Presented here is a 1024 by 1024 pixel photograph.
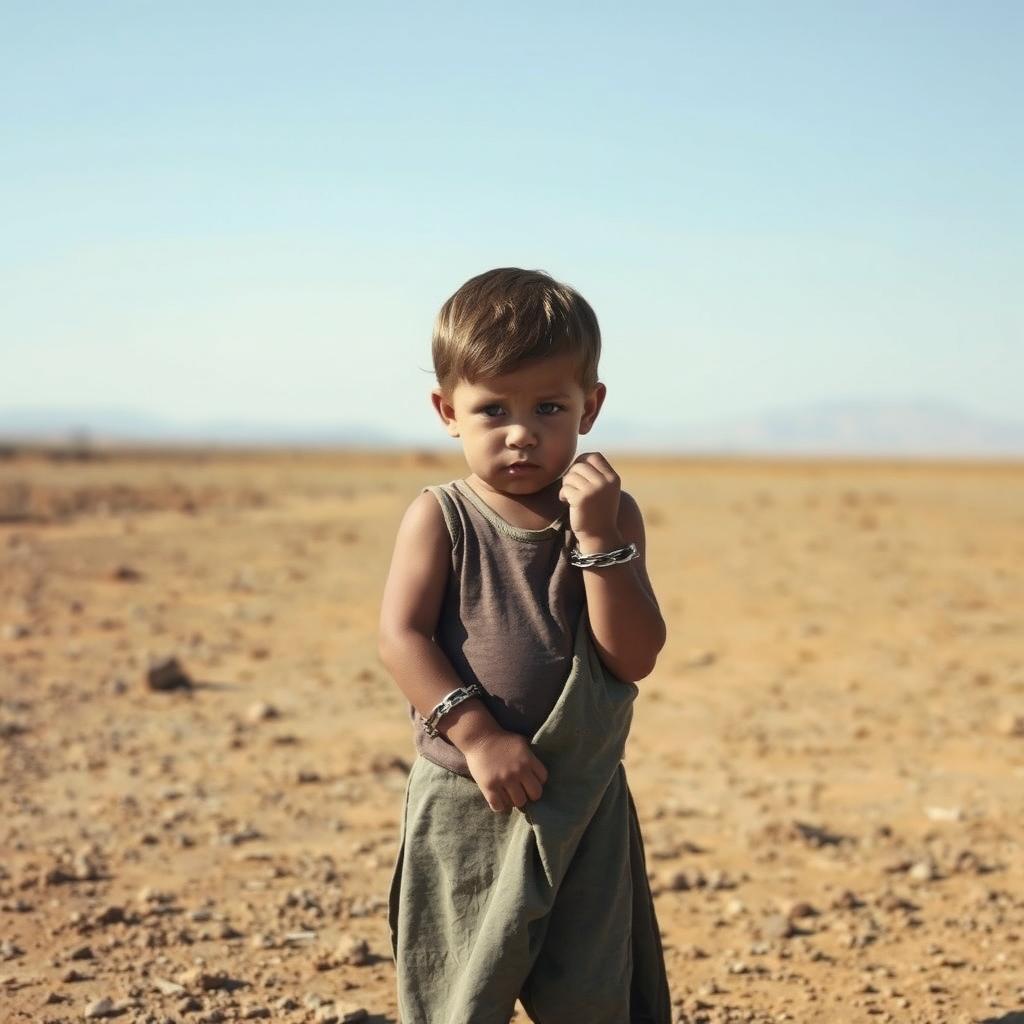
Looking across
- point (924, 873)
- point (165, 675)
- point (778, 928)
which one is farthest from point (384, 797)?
point (165, 675)

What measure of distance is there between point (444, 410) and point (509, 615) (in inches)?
17.2

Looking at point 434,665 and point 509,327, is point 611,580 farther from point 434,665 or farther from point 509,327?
point 509,327

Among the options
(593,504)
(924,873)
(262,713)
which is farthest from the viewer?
(262,713)

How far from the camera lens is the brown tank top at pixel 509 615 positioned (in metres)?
2.54

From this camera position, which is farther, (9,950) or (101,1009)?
Answer: (9,950)

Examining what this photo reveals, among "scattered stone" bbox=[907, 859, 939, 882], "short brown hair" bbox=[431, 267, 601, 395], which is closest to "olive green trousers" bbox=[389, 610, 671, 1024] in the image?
"short brown hair" bbox=[431, 267, 601, 395]

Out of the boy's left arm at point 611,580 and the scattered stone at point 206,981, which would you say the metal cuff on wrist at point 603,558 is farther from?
the scattered stone at point 206,981

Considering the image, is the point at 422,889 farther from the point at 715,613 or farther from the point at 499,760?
the point at 715,613

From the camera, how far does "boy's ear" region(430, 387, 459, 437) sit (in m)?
2.65

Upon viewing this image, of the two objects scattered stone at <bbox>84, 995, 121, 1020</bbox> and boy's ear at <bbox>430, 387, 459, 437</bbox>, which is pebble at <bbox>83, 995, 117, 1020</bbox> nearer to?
scattered stone at <bbox>84, 995, 121, 1020</bbox>

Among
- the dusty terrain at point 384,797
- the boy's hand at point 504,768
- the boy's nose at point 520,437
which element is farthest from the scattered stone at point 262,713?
the boy's nose at point 520,437

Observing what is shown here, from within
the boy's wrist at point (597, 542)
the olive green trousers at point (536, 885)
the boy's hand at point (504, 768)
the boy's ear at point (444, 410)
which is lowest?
the olive green trousers at point (536, 885)

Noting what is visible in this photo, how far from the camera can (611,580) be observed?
2.47 m

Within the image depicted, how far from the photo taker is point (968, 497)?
94.4ft
